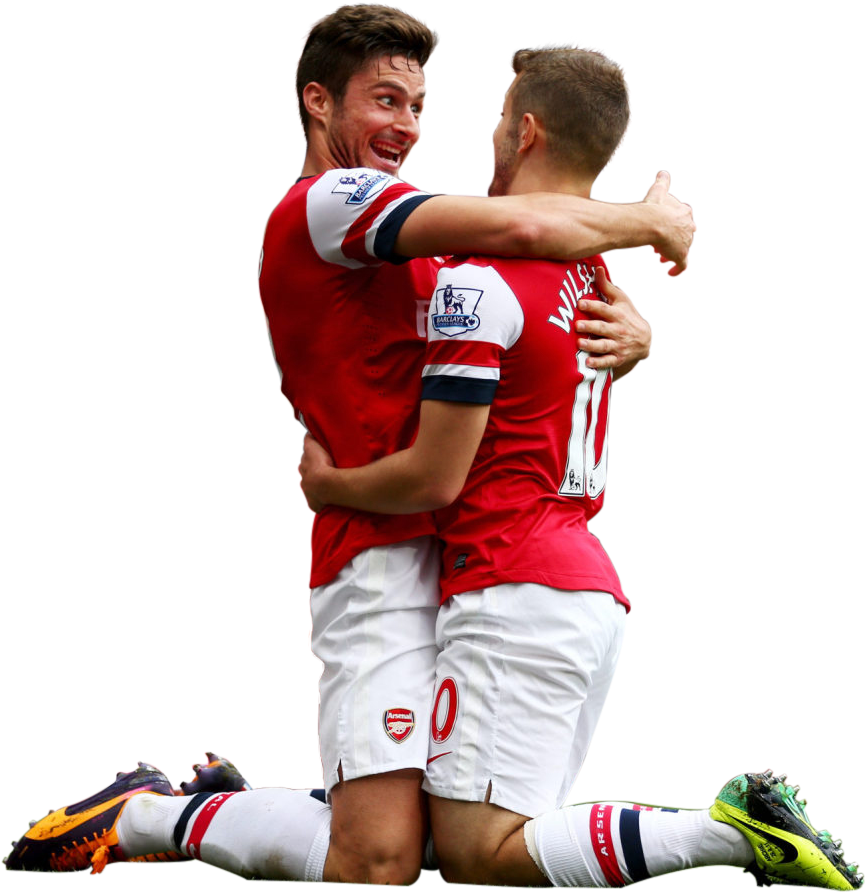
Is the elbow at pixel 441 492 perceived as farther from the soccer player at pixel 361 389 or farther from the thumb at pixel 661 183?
the thumb at pixel 661 183

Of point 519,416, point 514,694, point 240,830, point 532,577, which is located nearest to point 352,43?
point 519,416

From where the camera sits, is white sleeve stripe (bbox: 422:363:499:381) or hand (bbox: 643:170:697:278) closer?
white sleeve stripe (bbox: 422:363:499:381)

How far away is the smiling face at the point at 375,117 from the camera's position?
4988 millimetres

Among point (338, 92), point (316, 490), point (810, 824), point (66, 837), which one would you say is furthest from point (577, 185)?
point (66, 837)

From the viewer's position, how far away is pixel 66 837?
16.6 ft

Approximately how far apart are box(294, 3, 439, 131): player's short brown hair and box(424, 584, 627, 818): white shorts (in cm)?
198

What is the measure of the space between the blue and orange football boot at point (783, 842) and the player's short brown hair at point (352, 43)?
2815 millimetres

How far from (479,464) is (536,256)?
71 cm

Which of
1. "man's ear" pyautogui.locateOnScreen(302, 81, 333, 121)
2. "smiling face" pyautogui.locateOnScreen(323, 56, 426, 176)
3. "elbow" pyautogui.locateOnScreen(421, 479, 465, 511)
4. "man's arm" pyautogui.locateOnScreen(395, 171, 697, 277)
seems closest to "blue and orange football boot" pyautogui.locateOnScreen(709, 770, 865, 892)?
"elbow" pyautogui.locateOnScreen(421, 479, 465, 511)

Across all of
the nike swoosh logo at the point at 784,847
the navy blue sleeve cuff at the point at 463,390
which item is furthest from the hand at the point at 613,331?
the nike swoosh logo at the point at 784,847

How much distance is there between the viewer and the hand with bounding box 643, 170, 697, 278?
4.93m

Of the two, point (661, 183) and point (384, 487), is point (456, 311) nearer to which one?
point (384, 487)

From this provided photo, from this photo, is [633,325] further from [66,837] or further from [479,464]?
[66,837]

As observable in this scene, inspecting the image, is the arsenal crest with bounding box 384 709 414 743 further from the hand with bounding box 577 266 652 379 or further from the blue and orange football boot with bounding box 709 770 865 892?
the hand with bounding box 577 266 652 379
